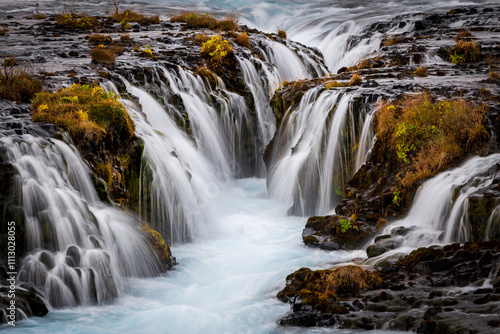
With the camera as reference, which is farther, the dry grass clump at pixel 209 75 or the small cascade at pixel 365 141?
the dry grass clump at pixel 209 75

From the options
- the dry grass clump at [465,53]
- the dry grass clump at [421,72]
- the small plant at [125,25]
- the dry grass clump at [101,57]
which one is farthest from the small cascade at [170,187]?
the small plant at [125,25]

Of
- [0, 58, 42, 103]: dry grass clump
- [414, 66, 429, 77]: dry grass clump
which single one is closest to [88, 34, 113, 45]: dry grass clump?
[0, 58, 42, 103]: dry grass clump

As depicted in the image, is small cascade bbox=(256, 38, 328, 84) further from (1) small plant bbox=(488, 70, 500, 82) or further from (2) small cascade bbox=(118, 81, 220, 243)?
(1) small plant bbox=(488, 70, 500, 82)

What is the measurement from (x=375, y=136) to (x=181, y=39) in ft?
45.1

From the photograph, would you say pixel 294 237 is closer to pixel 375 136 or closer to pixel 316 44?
pixel 375 136

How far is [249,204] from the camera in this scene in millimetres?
16484

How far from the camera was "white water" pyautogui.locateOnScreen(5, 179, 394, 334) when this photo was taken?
8.41 meters

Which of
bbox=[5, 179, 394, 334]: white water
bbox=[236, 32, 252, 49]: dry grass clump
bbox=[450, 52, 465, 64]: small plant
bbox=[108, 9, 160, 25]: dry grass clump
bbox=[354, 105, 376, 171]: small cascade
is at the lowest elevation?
bbox=[5, 179, 394, 334]: white water

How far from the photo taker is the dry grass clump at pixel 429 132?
11165mm

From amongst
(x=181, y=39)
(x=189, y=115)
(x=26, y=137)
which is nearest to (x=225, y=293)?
(x=26, y=137)

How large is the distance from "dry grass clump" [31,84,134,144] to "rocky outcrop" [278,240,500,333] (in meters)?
5.66

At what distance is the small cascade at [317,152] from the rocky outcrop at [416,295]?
5.30 m

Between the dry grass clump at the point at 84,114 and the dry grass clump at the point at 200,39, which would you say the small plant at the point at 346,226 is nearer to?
the dry grass clump at the point at 84,114

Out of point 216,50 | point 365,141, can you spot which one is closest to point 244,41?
point 216,50
